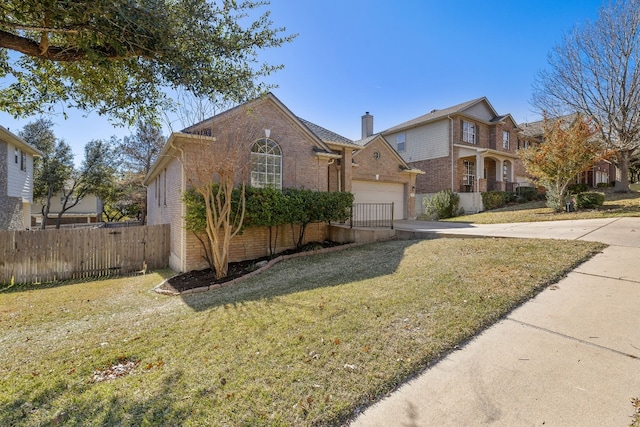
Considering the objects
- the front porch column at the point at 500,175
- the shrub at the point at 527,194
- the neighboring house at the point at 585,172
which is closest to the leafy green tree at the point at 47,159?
the front porch column at the point at 500,175

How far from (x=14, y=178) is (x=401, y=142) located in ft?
79.4

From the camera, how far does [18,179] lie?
15273mm

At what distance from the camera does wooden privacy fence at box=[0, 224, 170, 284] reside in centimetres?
928

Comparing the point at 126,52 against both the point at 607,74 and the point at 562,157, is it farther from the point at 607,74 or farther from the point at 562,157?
the point at 607,74

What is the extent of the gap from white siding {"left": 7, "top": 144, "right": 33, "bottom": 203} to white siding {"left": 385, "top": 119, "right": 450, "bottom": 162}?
23.9 meters

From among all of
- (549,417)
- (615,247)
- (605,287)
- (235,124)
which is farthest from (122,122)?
(615,247)

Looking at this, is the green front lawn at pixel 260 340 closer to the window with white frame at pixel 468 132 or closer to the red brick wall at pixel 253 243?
the red brick wall at pixel 253 243

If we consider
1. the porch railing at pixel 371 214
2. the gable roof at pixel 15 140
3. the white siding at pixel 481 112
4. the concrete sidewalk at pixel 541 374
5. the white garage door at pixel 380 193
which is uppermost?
Result: the white siding at pixel 481 112

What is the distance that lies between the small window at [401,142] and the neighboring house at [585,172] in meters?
8.97

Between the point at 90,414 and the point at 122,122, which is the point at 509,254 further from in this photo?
the point at 122,122

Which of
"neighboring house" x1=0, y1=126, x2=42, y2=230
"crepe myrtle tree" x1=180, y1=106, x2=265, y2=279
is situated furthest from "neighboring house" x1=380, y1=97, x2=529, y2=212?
"neighboring house" x1=0, y1=126, x2=42, y2=230

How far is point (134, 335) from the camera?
444 cm

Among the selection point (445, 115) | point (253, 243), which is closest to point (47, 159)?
point (253, 243)

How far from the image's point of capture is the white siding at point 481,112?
2220cm
